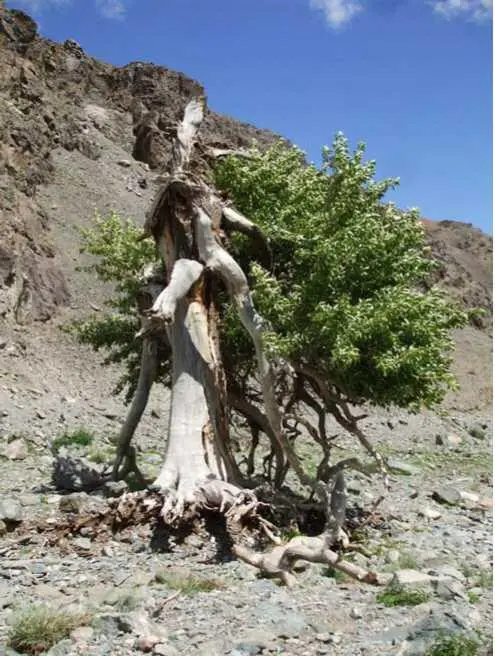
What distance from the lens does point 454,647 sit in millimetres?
6625

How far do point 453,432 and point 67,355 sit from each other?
20.9 meters

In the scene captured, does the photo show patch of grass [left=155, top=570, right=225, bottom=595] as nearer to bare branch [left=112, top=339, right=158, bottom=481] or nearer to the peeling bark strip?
the peeling bark strip

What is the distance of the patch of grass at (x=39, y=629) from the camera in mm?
6992

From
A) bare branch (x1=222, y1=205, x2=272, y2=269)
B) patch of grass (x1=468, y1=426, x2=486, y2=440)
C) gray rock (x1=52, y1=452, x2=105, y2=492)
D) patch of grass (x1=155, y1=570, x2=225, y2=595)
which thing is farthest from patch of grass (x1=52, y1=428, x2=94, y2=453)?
patch of grass (x1=468, y1=426, x2=486, y2=440)

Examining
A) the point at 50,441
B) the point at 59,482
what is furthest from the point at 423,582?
the point at 50,441

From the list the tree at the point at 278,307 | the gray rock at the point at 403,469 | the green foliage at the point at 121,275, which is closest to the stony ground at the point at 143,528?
the gray rock at the point at 403,469

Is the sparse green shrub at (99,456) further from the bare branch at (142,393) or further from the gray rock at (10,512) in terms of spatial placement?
the gray rock at (10,512)

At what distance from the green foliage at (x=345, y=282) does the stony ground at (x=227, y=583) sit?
3.13 metres

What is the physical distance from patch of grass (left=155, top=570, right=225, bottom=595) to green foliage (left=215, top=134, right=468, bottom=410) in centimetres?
391

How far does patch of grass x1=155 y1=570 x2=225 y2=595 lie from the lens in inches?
363

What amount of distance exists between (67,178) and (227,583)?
52.8m

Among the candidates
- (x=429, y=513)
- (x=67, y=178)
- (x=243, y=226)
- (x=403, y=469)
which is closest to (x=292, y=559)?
(x=243, y=226)

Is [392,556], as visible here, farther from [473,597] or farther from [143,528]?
[143,528]

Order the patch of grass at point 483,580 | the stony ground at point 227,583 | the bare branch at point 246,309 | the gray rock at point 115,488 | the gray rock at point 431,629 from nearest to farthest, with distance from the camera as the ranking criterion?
1. the gray rock at point 431,629
2. the stony ground at point 227,583
3. the patch of grass at point 483,580
4. the bare branch at point 246,309
5. the gray rock at point 115,488
